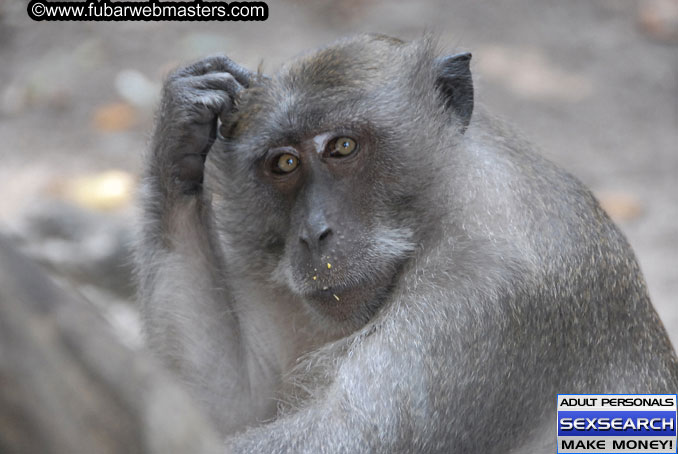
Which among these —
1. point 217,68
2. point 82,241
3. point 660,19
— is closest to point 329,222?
point 217,68

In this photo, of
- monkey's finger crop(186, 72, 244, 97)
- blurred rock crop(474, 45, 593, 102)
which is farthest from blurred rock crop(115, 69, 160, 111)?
monkey's finger crop(186, 72, 244, 97)

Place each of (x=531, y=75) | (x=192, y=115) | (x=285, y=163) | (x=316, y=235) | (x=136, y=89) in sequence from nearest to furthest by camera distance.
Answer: (x=316, y=235), (x=285, y=163), (x=192, y=115), (x=136, y=89), (x=531, y=75)

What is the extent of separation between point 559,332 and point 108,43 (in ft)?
28.3

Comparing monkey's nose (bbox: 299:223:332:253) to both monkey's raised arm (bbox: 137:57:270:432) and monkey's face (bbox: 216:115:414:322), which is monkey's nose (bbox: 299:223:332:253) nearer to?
monkey's face (bbox: 216:115:414:322)

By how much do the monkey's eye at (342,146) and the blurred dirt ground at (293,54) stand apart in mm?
3907

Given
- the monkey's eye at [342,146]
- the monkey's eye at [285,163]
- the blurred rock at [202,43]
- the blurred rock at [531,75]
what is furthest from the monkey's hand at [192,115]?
the blurred rock at [531,75]

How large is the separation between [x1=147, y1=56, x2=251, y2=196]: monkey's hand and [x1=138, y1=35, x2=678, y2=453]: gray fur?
0.01m

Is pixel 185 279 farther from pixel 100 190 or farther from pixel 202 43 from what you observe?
pixel 202 43

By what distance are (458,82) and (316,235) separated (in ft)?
3.45

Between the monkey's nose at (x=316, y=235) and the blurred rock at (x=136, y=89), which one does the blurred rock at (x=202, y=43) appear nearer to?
the blurred rock at (x=136, y=89)

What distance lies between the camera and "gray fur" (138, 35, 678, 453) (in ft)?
12.5

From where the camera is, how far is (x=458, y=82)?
4.28 m

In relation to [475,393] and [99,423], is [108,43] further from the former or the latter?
[99,423]

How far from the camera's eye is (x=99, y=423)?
5.43 ft
